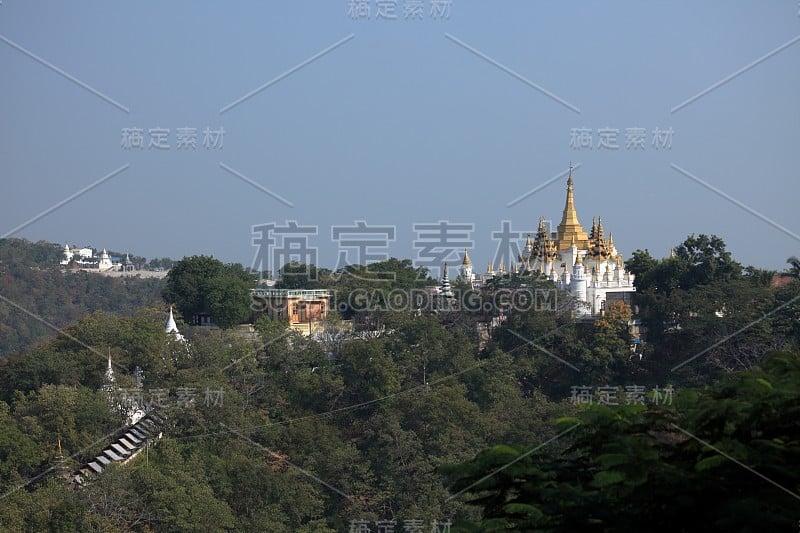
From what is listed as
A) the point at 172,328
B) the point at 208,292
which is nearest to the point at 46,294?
the point at 208,292

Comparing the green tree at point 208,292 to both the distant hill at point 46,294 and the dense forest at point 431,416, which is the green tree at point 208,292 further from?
the distant hill at point 46,294

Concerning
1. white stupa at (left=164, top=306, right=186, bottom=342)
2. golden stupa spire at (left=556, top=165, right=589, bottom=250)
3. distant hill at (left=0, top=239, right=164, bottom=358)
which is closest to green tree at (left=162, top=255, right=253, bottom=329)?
white stupa at (left=164, top=306, right=186, bottom=342)

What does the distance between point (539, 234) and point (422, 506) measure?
20587 mm

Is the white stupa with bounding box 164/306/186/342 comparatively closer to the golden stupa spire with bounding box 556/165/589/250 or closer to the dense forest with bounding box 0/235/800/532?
the dense forest with bounding box 0/235/800/532

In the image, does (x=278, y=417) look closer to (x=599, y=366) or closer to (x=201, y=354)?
(x=201, y=354)

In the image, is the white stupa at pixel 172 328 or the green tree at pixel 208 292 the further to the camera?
the green tree at pixel 208 292

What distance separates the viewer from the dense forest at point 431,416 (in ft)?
39.0

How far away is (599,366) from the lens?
38.0 meters

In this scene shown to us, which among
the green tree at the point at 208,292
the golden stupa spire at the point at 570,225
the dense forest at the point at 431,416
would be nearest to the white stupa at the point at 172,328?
the dense forest at the point at 431,416

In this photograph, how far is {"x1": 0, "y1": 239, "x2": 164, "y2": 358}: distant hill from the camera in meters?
81.9

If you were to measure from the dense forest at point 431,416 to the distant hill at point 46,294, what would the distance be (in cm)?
3882

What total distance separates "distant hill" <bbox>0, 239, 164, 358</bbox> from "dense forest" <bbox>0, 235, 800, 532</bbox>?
127ft

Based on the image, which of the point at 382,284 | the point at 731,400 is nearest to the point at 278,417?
the point at 382,284

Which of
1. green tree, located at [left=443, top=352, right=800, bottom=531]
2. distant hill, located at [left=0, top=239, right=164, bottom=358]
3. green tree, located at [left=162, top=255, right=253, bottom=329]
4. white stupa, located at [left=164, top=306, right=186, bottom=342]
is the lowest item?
green tree, located at [left=443, top=352, right=800, bottom=531]
